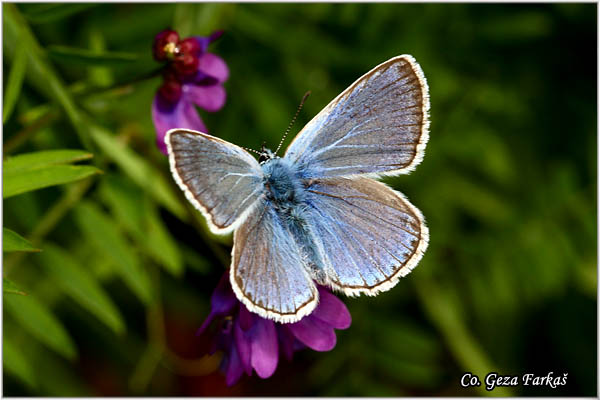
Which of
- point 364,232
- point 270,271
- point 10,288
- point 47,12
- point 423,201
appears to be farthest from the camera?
point 423,201

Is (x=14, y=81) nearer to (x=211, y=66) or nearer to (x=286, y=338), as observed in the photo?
(x=211, y=66)

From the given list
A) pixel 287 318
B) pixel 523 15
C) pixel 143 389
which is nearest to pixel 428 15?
pixel 523 15

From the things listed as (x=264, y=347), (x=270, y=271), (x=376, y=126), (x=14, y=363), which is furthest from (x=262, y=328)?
(x=14, y=363)

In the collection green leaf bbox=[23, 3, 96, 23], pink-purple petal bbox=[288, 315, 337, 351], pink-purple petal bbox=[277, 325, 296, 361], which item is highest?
green leaf bbox=[23, 3, 96, 23]

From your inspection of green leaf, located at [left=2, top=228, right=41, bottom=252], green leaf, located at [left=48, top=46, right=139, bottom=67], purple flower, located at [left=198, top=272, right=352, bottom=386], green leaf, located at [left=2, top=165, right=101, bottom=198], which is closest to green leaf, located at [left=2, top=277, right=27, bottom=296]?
green leaf, located at [left=2, top=228, right=41, bottom=252]

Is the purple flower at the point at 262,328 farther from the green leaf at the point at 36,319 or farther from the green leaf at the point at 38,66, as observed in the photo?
the green leaf at the point at 36,319

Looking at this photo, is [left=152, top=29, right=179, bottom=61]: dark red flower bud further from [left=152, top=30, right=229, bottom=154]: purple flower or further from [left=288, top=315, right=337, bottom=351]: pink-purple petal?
[left=288, top=315, right=337, bottom=351]: pink-purple petal
